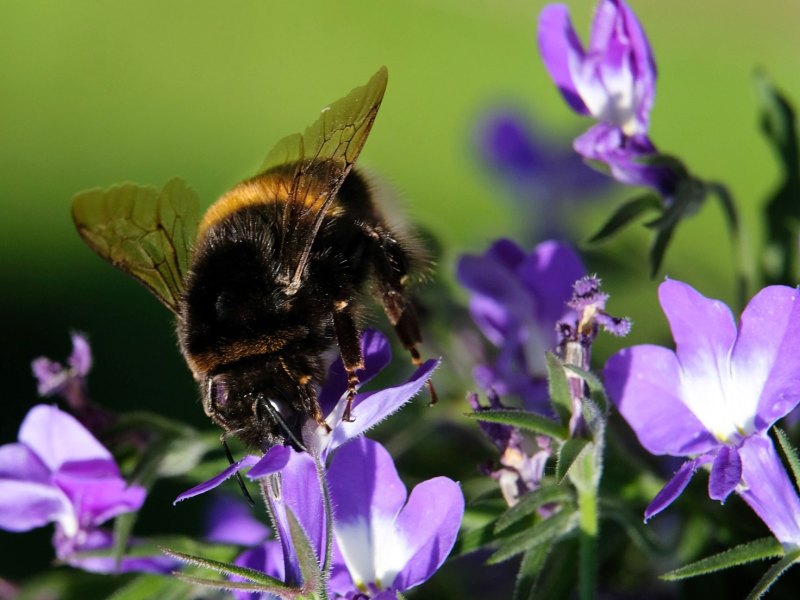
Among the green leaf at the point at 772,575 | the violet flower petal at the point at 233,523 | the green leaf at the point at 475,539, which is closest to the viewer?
the green leaf at the point at 772,575

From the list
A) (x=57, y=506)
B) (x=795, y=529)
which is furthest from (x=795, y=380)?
(x=57, y=506)

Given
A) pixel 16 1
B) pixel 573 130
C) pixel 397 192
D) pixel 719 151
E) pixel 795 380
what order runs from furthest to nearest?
pixel 16 1 → pixel 719 151 → pixel 573 130 → pixel 397 192 → pixel 795 380

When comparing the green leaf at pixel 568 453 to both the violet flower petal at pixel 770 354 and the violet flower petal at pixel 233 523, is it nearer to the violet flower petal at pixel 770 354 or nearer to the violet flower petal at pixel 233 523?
the violet flower petal at pixel 770 354

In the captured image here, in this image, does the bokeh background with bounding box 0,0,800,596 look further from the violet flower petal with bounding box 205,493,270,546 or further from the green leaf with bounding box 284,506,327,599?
the green leaf with bounding box 284,506,327,599

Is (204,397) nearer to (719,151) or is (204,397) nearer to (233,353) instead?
(233,353)

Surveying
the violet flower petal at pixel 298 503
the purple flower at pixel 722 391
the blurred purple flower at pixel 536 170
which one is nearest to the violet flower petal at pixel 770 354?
the purple flower at pixel 722 391

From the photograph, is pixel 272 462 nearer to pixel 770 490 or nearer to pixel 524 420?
pixel 524 420

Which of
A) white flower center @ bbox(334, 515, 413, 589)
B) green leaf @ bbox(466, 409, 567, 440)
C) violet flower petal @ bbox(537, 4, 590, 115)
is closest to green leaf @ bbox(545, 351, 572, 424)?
green leaf @ bbox(466, 409, 567, 440)
